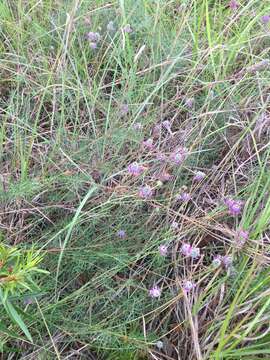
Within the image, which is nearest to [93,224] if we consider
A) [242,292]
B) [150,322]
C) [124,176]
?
[124,176]

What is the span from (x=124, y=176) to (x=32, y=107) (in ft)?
1.30

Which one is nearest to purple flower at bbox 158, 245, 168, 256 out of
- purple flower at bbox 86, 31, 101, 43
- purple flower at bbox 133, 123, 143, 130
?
purple flower at bbox 133, 123, 143, 130

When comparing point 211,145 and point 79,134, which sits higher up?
point 79,134

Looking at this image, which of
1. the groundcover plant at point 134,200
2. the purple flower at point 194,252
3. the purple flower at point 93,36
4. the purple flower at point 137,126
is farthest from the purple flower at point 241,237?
the purple flower at point 93,36

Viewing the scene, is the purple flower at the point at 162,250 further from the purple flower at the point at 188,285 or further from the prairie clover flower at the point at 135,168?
the prairie clover flower at the point at 135,168

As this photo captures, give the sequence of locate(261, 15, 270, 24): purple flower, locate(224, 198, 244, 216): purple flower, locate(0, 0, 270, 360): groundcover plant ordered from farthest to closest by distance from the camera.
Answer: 1. locate(261, 15, 270, 24): purple flower
2. locate(224, 198, 244, 216): purple flower
3. locate(0, 0, 270, 360): groundcover plant

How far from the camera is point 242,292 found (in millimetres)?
1195

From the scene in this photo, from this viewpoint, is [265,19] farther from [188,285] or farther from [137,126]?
[188,285]

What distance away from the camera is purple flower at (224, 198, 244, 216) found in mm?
1305

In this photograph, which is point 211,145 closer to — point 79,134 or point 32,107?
point 79,134

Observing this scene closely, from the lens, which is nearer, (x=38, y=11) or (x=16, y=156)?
(x=16, y=156)

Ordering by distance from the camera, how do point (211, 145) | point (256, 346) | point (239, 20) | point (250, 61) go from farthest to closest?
point (239, 20)
point (250, 61)
point (211, 145)
point (256, 346)

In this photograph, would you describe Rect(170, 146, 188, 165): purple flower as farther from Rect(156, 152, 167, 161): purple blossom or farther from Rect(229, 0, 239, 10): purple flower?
Rect(229, 0, 239, 10): purple flower

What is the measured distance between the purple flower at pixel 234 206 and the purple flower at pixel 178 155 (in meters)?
0.16
